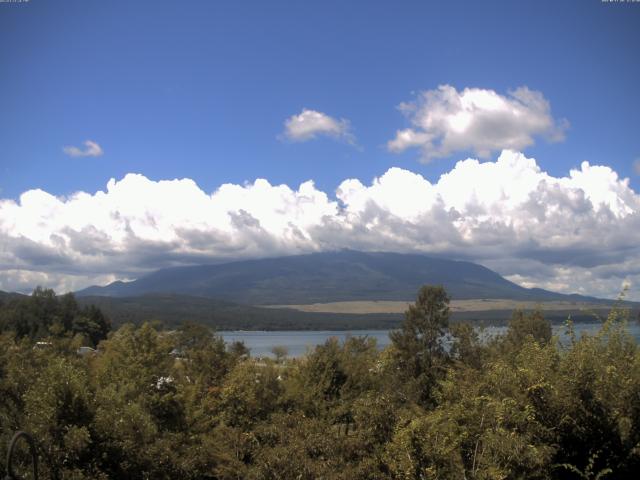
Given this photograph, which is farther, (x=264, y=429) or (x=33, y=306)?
(x=33, y=306)

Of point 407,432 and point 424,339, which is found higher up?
point 407,432

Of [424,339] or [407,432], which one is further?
[424,339]

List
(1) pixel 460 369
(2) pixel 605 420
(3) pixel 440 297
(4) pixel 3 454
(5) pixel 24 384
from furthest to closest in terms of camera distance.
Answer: (3) pixel 440 297, (1) pixel 460 369, (5) pixel 24 384, (2) pixel 605 420, (4) pixel 3 454

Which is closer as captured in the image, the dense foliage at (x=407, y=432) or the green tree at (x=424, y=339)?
the dense foliage at (x=407, y=432)

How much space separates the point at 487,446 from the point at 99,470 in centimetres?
853

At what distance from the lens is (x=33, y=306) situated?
338 ft

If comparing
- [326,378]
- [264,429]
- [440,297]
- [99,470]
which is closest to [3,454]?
[99,470]

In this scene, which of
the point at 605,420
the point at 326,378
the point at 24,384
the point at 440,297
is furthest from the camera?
the point at 440,297

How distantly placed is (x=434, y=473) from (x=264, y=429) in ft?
16.0

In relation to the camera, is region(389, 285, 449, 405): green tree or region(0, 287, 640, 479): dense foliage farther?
region(389, 285, 449, 405): green tree

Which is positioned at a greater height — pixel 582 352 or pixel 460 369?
pixel 582 352

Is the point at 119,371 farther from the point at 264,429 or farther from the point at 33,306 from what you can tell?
the point at 33,306

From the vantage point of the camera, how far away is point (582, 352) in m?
14.4

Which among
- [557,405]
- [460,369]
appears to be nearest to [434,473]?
[557,405]
